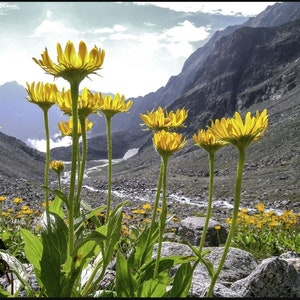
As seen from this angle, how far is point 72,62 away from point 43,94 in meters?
0.95

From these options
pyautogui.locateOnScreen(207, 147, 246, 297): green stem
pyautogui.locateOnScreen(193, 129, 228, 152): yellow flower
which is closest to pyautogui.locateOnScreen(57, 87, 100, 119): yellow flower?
pyautogui.locateOnScreen(193, 129, 228, 152): yellow flower

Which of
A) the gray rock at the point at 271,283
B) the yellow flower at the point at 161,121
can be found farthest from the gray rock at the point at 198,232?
the yellow flower at the point at 161,121

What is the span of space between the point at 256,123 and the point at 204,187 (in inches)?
4238

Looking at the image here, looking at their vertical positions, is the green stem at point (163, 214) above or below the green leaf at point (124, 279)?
above

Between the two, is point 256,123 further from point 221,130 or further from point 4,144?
point 4,144

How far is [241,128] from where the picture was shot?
306 cm

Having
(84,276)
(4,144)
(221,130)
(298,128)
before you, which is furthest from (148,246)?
(4,144)

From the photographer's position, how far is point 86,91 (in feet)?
12.4

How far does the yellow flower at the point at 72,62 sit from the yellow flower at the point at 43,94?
2.55 ft

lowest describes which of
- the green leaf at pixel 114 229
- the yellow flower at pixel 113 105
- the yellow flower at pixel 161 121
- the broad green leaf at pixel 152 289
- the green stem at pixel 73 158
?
the broad green leaf at pixel 152 289

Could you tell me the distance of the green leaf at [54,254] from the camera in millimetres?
3119

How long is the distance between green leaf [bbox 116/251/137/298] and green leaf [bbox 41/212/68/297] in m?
0.40

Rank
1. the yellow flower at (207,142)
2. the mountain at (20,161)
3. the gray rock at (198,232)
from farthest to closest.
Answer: the mountain at (20,161) < the gray rock at (198,232) < the yellow flower at (207,142)

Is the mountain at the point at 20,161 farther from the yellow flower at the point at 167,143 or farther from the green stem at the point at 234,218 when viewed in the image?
the green stem at the point at 234,218
